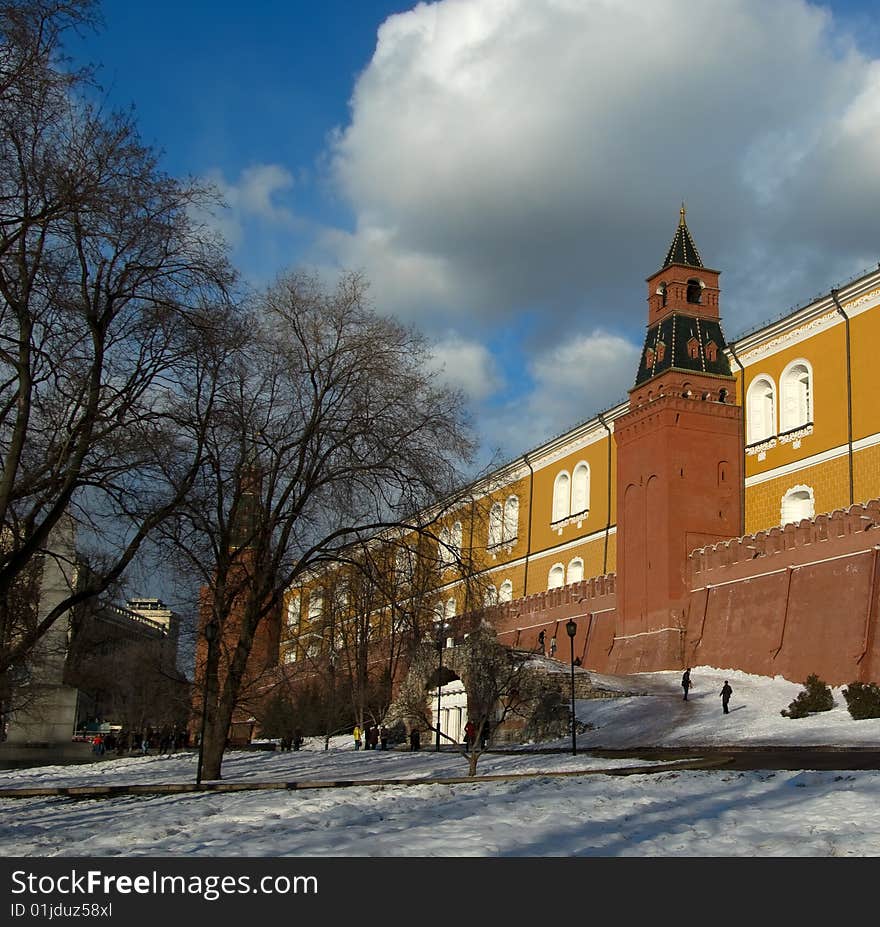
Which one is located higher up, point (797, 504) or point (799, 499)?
point (799, 499)

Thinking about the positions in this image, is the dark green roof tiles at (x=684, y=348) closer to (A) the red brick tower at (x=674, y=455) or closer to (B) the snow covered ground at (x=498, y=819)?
(A) the red brick tower at (x=674, y=455)

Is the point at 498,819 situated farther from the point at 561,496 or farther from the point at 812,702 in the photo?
the point at 561,496

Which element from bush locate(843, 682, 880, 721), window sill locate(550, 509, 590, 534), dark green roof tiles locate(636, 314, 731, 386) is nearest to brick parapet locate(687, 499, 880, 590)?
bush locate(843, 682, 880, 721)

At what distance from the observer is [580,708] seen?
30969 millimetres

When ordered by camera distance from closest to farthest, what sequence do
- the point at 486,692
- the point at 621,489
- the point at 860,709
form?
the point at 860,709 < the point at 486,692 < the point at 621,489

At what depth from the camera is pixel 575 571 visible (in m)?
49.6

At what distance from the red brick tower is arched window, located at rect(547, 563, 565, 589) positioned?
9.82 m

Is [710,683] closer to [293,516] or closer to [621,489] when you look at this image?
[621,489]

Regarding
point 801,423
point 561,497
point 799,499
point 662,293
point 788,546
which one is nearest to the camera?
point 788,546

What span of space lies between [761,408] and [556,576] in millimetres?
14674

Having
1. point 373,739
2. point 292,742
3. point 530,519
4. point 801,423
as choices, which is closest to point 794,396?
point 801,423

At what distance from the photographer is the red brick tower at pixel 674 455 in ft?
125

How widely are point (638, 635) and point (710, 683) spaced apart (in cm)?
582
